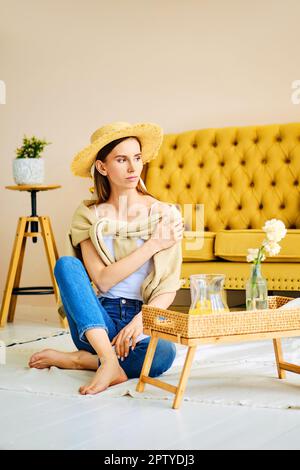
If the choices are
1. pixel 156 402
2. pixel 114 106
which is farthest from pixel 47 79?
pixel 156 402

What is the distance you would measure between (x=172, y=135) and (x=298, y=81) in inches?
30.5

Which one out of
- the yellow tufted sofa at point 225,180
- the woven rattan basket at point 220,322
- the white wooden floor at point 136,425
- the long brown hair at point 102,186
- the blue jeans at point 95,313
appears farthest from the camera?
the yellow tufted sofa at point 225,180

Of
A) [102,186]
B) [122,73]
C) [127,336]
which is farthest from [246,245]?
[122,73]

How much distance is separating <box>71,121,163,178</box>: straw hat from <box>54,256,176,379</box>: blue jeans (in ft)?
1.25

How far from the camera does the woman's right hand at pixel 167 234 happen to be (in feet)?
7.55

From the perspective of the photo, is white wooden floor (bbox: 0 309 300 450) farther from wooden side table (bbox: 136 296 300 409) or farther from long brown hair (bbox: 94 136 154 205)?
long brown hair (bbox: 94 136 154 205)

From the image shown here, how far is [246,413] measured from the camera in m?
1.87

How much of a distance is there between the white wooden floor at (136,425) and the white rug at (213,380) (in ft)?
0.18

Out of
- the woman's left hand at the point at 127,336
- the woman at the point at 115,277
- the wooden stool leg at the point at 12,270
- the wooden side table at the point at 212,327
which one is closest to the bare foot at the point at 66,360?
the woman at the point at 115,277

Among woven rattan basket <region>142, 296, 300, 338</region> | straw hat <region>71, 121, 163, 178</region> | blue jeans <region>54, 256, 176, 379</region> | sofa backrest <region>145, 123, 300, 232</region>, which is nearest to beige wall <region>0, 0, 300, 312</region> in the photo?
sofa backrest <region>145, 123, 300, 232</region>

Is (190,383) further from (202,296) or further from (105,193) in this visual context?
(105,193)

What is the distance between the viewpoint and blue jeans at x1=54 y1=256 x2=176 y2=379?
2.16 meters

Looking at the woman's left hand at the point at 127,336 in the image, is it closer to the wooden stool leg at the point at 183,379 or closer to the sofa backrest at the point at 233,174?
the wooden stool leg at the point at 183,379

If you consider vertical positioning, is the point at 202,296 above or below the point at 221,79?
below
